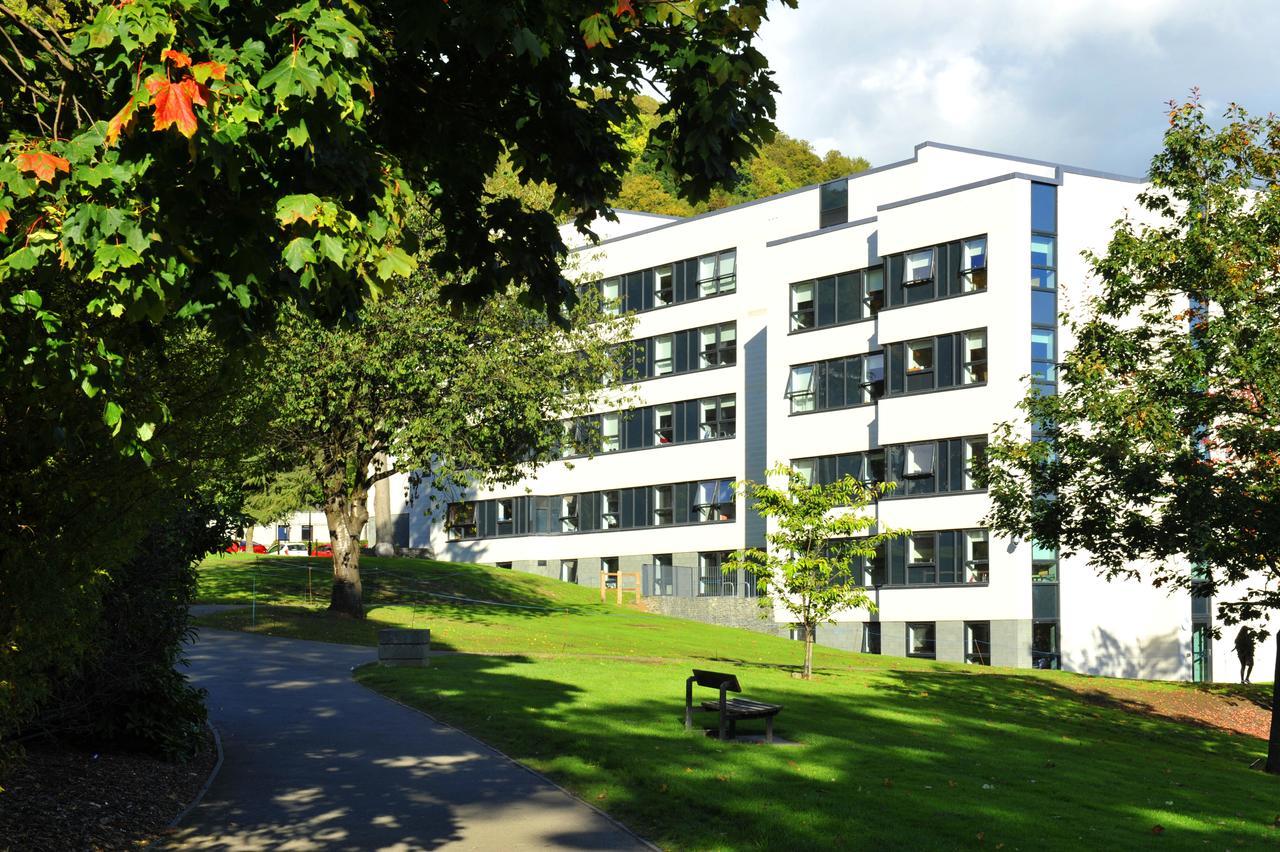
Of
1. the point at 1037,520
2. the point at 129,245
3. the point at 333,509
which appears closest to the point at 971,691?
the point at 1037,520

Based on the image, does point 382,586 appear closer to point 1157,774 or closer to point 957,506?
point 957,506

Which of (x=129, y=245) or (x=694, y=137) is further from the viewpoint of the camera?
(x=694, y=137)

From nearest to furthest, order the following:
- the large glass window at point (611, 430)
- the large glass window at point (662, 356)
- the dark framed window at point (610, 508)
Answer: the large glass window at point (662, 356) → the dark framed window at point (610, 508) → the large glass window at point (611, 430)

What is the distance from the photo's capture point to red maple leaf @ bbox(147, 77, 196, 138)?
6070mm

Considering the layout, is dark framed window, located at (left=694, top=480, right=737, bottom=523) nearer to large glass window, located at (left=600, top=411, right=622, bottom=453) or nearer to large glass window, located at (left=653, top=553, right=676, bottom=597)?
large glass window, located at (left=653, top=553, right=676, bottom=597)

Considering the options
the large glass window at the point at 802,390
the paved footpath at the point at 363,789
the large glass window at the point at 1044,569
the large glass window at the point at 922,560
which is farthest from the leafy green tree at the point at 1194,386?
the large glass window at the point at 802,390

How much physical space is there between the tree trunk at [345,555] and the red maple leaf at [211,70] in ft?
101

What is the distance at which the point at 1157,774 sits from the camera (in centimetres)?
1894

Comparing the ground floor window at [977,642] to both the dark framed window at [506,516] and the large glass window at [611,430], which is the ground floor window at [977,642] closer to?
the large glass window at [611,430]

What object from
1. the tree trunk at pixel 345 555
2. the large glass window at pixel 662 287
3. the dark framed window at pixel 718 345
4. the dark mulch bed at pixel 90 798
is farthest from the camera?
the large glass window at pixel 662 287

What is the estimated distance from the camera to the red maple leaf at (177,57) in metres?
6.34

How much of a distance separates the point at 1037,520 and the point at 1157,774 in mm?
8224

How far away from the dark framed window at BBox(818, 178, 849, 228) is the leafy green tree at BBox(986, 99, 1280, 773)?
101 ft


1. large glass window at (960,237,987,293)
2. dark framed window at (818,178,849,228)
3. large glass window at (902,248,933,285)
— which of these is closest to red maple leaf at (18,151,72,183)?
large glass window at (960,237,987,293)
